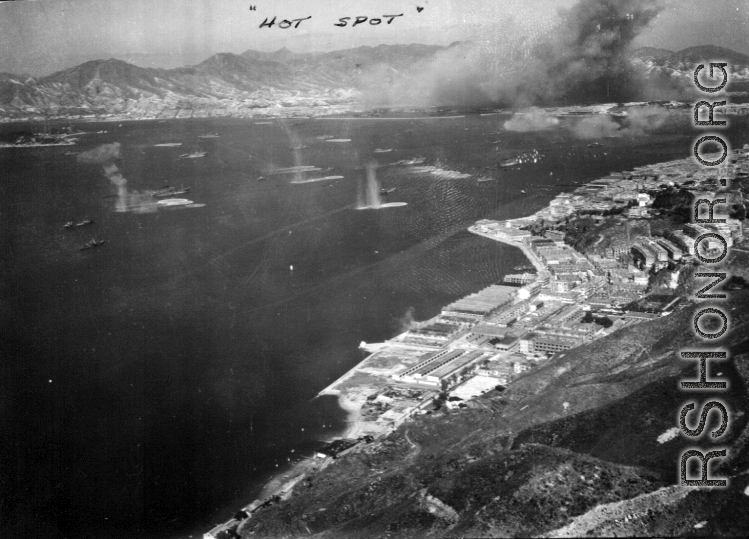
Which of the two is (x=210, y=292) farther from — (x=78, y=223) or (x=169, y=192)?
(x=169, y=192)

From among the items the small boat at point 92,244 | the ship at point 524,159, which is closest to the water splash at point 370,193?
the ship at point 524,159

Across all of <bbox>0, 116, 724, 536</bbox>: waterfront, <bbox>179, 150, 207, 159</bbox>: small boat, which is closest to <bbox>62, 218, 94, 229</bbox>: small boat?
<bbox>0, 116, 724, 536</bbox>: waterfront

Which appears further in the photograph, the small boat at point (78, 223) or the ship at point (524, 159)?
the ship at point (524, 159)

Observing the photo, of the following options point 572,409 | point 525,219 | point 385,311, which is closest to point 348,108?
point 525,219

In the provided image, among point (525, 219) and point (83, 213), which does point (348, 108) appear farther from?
point (83, 213)
